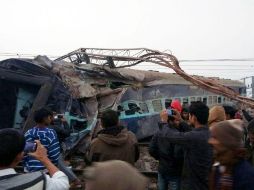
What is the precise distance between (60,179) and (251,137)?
6.95 feet

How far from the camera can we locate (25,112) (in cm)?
1345

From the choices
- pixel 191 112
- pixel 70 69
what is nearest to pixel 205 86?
pixel 70 69

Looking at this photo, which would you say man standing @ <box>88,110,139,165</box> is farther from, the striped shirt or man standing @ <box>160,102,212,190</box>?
man standing @ <box>160,102,212,190</box>

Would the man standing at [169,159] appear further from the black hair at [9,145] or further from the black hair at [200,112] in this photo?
the black hair at [9,145]

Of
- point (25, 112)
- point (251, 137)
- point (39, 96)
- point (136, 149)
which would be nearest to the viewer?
point (251, 137)

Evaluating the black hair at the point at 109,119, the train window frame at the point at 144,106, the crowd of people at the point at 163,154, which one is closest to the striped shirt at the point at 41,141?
the crowd of people at the point at 163,154

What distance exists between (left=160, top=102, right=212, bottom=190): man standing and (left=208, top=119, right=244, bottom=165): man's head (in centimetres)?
139

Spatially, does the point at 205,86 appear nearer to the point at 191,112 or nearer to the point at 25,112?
the point at 25,112

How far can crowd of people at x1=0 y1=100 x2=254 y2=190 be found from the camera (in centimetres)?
→ 188

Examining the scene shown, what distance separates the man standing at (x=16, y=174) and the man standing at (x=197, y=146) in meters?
1.72

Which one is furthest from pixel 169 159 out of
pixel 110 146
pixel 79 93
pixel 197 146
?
pixel 79 93

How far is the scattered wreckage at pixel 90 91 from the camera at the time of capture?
510 inches

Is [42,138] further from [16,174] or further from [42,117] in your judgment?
[16,174]

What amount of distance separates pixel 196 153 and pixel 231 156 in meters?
1.50
